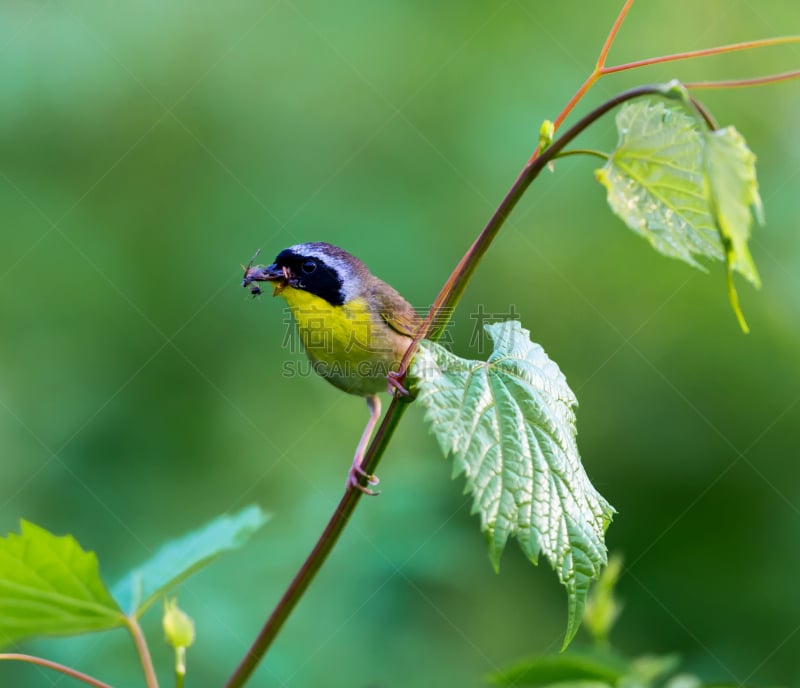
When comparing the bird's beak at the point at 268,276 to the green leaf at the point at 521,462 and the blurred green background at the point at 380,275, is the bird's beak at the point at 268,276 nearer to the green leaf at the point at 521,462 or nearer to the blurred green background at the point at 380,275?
the blurred green background at the point at 380,275

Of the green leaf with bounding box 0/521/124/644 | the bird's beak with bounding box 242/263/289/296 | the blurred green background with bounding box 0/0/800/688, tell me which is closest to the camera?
the green leaf with bounding box 0/521/124/644

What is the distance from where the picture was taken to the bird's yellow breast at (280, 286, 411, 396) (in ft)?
11.0

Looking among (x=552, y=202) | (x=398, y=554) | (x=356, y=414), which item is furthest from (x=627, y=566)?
(x=552, y=202)

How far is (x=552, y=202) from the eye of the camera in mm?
5156

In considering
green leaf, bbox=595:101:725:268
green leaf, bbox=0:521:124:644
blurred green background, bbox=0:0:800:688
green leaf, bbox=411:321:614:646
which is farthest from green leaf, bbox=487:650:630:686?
blurred green background, bbox=0:0:800:688

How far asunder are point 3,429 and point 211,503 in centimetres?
140

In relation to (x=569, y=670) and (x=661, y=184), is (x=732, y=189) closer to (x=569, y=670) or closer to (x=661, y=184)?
(x=661, y=184)

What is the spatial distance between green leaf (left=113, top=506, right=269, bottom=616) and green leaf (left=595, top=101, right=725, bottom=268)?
107cm

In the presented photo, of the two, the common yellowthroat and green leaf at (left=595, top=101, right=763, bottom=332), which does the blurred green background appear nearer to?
the common yellowthroat

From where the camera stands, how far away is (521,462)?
1.41 meters

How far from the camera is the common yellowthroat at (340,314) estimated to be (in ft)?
11.0

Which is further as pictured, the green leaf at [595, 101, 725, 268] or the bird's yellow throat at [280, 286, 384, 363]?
the bird's yellow throat at [280, 286, 384, 363]

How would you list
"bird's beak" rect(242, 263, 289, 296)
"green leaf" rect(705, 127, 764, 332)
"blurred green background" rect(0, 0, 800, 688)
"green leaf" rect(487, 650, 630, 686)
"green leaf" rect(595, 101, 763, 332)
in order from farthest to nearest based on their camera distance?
1. "blurred green background" rect(0, 0, 800, 688)
2. "bird's beak" rect(242, 263, 289, 296)
3. "green leaf" rect(595, 101, 763, 332)
4. "green leaf" rect(487, 650, 630, 686)
5. "green leaf" rect(705, 127, 764, 332)

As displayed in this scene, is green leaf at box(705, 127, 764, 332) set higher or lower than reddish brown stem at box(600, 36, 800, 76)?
lower
